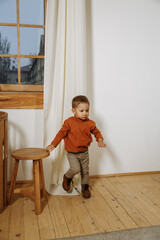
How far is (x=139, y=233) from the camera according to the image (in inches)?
61.3

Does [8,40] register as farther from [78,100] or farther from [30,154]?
[30,154]

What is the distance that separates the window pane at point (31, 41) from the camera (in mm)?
2248

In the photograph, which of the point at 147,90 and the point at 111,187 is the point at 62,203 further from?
the point at 147,90

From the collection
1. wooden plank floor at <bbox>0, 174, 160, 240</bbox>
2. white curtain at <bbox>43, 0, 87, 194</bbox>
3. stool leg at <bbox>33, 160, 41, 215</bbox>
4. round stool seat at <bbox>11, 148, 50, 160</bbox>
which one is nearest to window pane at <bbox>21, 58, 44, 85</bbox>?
white curtain at <bbox>43, 0, 87, 194</bbox>

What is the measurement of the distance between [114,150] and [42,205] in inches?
37.0

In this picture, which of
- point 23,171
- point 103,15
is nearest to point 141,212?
point 23,171

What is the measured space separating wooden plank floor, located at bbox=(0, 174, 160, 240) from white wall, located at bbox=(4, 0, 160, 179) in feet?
1.20

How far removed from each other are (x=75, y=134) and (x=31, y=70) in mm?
764

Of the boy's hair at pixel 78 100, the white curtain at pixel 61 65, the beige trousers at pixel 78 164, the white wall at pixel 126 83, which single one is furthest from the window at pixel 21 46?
the beige trousers at pixel 78 164

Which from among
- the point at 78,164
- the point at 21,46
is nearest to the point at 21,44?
the point at 21,46

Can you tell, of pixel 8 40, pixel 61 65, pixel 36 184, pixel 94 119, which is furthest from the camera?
pixel 94 119

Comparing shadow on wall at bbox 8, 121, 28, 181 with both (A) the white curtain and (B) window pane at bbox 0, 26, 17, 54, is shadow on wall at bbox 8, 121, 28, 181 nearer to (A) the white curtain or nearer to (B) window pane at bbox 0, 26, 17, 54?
(A) the white curtain

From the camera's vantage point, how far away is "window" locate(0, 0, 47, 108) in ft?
7.23

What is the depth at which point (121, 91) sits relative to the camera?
2.45 m
